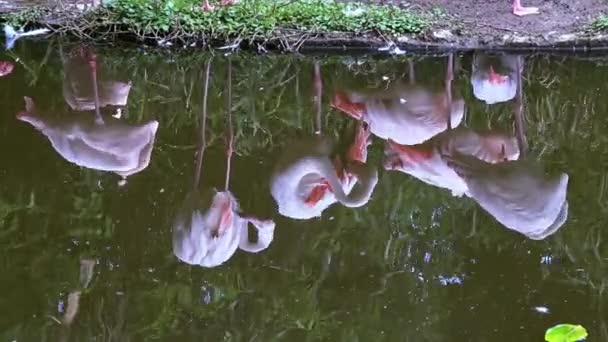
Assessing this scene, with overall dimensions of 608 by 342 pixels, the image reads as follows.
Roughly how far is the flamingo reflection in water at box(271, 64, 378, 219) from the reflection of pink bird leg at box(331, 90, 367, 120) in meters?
0.16

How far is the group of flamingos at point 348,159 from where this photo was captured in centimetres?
323

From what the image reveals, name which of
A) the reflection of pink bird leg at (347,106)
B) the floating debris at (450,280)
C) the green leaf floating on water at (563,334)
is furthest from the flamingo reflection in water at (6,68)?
the green leaf floating on water at (563,334)

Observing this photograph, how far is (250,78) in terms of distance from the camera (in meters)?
4.81

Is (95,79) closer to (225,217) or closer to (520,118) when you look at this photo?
(225,217)

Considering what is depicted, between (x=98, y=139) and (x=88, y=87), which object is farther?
(x=88, y=87)

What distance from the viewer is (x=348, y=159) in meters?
3.84

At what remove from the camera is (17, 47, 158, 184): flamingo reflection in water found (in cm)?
359

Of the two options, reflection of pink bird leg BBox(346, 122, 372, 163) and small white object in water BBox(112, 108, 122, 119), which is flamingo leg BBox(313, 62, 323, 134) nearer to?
reflection of pink bird leg BBox(346, 122, 372, 163)

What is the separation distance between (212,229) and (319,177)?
0.66 meters

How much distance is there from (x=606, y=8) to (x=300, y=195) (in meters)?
3.46

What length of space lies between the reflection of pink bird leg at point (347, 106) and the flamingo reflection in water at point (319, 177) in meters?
0.16

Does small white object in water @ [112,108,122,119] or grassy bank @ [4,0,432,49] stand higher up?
grassy bank @ [4,0,432,49]

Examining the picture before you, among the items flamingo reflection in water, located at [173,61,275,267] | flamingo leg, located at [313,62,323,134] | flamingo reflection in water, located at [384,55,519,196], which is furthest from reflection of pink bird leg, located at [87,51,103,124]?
flamingo reflection in water, located at [384,55,519,196]

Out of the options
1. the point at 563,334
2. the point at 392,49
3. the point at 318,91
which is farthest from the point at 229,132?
the point at 563,334
